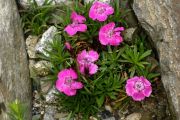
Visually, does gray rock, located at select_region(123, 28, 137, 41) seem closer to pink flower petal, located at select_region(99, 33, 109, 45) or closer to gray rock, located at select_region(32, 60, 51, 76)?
pink flower petal, located at select_region(99, 33, 109, 45)

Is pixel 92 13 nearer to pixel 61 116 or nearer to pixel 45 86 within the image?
pixel 45 86

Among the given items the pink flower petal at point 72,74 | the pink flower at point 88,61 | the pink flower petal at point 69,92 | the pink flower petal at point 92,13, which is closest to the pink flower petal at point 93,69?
the pink flower at point 88,61

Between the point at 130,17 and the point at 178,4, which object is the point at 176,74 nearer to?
the point at 178,4

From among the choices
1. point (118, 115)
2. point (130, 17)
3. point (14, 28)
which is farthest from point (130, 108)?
point (14, 28)

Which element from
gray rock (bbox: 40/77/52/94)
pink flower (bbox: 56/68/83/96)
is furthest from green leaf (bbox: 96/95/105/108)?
gray rock (bbox: 40/77/52/94)

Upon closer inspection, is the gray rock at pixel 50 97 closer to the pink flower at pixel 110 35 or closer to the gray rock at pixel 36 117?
the gray rock at pixel 36 117
